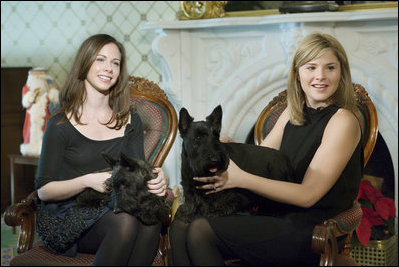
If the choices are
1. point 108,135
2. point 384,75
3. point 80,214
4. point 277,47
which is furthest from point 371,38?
point 80,214

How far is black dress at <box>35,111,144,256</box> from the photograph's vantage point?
2.17 meters

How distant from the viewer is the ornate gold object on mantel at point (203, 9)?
3.83m

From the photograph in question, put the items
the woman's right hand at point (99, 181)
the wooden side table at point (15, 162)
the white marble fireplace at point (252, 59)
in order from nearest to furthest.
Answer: the woman's right hand at point (99, 181), the white marble fireplace at point (252, 59), the wooden side table at point (15, 162)

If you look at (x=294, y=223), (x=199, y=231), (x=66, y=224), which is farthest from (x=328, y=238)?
(x=66, y=224)

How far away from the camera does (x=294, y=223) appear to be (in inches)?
80.5

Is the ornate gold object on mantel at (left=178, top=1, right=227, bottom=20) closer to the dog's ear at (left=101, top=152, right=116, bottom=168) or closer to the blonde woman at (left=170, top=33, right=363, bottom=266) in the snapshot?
the blonde woman at (left=170, top=33, right=363, bottom=266)

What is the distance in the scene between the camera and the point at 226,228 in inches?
77.5

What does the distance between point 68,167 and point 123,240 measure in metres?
0.51

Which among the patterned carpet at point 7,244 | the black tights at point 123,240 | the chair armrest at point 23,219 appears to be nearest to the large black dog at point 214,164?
the black tights at point 123,240

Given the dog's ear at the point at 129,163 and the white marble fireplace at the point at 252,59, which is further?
the white marble fireplace at the point at 252,59

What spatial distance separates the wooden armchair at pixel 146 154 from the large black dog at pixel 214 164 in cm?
24

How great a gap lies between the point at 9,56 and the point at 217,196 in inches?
128

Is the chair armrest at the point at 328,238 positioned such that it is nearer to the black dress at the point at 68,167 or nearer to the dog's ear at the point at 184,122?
the dog's ear at the point at 184,122

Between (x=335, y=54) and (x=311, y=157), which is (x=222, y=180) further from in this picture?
(x=335, y=54)
